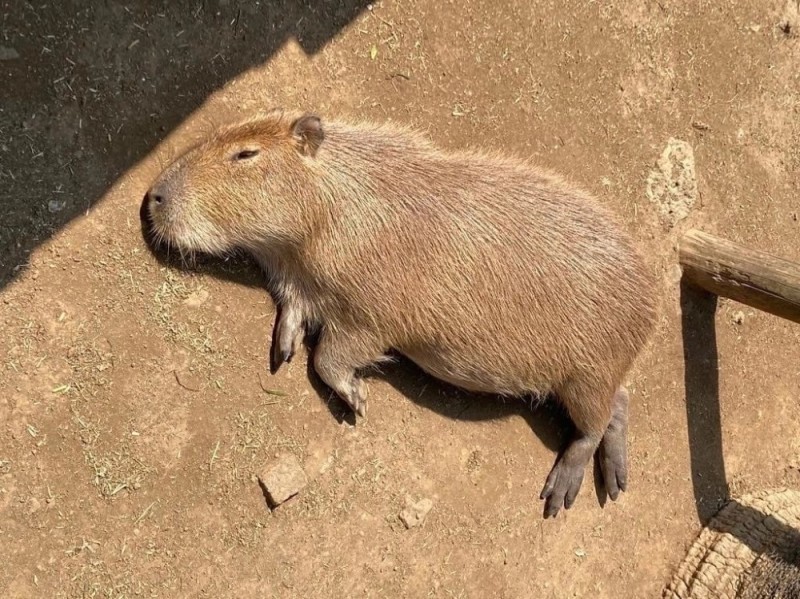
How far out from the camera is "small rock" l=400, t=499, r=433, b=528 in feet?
13.3

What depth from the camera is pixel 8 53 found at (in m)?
3.16

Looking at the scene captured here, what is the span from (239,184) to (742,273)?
9.47ft

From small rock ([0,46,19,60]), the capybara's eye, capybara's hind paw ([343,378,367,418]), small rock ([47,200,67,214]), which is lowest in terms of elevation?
capybara's hind paw ([343,378,367,418])

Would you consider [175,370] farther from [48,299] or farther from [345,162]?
[345,162]

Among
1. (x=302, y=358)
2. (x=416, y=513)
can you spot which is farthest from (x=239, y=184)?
(x=416, y=513)

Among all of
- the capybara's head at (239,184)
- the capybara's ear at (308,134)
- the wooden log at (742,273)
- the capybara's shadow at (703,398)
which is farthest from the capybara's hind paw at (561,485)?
the capybara's ear at (308,134)

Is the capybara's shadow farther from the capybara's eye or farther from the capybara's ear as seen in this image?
the capybara's eye

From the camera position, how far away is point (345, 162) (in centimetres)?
344

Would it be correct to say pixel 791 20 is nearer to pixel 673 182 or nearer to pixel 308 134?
pixel 673 182

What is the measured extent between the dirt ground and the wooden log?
147 mm

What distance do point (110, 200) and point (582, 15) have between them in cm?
282

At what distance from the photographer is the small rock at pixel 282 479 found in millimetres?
3732

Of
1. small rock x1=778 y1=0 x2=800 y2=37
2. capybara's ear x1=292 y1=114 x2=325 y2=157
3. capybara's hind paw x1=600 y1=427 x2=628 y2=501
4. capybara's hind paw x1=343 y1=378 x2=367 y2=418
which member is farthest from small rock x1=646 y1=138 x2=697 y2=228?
capybara's ear x1=292 y1=114 x2=325 y2=157

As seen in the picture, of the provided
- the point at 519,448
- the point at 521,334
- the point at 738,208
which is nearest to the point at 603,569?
the point at 519,448
